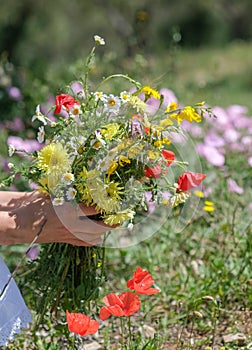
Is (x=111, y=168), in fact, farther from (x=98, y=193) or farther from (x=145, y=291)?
(x=145, y=291)

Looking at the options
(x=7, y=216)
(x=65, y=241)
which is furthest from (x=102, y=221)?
(x=7, y=216)

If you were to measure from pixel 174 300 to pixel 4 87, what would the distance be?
2.35 meters

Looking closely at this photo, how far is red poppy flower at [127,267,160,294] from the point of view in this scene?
1768 millimetres

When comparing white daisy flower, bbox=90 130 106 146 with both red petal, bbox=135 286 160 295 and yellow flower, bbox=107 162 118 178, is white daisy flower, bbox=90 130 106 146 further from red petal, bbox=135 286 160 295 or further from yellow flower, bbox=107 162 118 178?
red petal, bbox=135 286 160 295

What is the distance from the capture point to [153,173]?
1.81m

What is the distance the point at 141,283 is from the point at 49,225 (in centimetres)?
27

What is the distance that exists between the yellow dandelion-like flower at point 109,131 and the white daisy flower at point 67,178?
127mm

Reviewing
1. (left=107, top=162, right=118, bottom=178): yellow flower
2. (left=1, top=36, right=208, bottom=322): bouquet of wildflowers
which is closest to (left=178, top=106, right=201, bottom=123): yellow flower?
(left=1, top=36, right=208, bottom=322): bouquet of wildflowers

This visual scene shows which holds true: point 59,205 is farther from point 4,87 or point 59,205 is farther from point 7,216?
point 4,87

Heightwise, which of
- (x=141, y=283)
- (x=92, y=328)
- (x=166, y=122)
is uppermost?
(x=166, y=122)

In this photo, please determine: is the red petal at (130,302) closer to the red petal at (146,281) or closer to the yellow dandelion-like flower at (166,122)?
the red petal at (146,281)

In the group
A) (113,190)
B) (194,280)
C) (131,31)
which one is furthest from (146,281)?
(131,31)

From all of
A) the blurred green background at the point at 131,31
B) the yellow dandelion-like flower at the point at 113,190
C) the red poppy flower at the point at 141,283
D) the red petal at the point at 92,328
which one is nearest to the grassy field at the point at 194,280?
the red poppy flower at the point at 141,283

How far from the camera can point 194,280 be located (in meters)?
2.64
